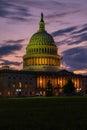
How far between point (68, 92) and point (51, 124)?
14117cm

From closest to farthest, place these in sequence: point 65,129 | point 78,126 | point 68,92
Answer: point 65,129, point 78,126, point 68,92

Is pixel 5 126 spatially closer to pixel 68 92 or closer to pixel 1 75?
pixel 68 92

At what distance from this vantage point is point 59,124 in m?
22.4

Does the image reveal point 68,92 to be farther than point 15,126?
Yes

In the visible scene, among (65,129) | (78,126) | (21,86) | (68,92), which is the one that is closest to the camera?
(65,129)

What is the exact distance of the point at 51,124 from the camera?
73.6 ft

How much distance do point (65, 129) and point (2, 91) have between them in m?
167

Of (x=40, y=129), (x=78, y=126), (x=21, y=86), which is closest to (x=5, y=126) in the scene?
(x=40, y=129)

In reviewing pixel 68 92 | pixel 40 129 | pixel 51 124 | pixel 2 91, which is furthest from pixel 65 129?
pixel 2 91

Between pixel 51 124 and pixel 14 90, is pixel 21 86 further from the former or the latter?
pixel 51 124

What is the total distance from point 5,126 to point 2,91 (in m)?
165

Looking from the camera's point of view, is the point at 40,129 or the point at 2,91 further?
the point at 2,91

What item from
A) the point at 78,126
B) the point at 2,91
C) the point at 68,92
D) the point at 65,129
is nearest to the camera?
the point at 65,129

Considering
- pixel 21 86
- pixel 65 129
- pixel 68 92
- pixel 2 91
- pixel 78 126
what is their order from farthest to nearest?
1. pixel 21 86
2. pixel 2 91
3. pixel 68 92
4. pixel 78 126
5. pixel 65 129
